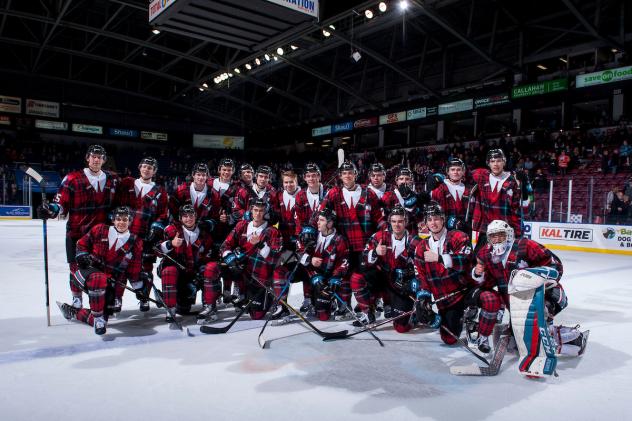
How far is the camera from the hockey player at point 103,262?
3.67 metres

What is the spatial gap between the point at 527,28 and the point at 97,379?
20.0 metres

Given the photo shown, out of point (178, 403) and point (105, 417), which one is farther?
point (178, 403)

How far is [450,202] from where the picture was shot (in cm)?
455

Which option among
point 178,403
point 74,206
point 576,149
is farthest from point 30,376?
point 576,149

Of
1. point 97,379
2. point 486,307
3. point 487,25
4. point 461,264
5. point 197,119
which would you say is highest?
point 487,25

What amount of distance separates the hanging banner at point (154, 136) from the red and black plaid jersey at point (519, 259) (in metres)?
28.9

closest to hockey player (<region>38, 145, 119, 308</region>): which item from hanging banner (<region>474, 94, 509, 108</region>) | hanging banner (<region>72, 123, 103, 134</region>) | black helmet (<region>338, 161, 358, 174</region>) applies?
black helmet (<region>338, 161, 358, 174</region>)

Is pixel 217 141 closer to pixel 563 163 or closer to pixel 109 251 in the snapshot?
pixel 563 163

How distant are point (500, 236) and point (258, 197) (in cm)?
254

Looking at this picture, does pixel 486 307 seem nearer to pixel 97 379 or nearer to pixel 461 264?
pixel 461 264

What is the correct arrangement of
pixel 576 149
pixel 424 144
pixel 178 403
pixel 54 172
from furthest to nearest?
pixel 54 172 → pixel 424 144 → pixel 576 149 → pixel 178 403

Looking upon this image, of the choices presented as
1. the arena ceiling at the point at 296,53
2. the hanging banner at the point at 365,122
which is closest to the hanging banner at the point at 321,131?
the arena ceiling at the point at 296,53

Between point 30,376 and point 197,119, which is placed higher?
point 197,119

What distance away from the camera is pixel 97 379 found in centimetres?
262
